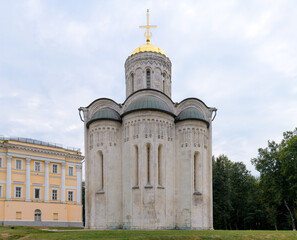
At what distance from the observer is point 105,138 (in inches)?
1105

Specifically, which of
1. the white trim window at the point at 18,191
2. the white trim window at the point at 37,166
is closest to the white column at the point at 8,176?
the white trim window at the point at 18,191

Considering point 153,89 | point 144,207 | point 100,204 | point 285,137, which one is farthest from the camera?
point 285,137

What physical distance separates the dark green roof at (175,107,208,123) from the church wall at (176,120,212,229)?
349 millimetres

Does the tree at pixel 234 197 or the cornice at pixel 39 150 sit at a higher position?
the cornice at pixel 39 150

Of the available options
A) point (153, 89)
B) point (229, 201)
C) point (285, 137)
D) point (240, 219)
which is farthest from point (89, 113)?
point (240, 219)

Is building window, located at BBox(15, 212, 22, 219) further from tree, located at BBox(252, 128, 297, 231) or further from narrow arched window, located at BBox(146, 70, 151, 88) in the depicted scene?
tree, located at BBox(252, 128, 297, 231)

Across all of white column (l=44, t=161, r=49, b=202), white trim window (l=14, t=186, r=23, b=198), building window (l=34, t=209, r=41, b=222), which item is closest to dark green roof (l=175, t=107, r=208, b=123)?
white column (l=44, t=161, r=49, b=202)

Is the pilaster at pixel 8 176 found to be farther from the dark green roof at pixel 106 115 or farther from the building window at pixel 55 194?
the dark green roof at pixel 106 115

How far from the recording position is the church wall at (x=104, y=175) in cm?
2695

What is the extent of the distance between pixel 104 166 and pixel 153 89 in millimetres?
7508

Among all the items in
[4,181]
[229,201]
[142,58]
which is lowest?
[229,201]

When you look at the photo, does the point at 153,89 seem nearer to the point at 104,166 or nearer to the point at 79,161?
the point at 104,166

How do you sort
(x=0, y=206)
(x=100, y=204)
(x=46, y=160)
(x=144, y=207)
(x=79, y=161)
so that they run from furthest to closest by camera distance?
(x=79, y=161)
(x=46, y=160)
(x=0, y=206)
(x=100, y=204)
(x=144, y=207)

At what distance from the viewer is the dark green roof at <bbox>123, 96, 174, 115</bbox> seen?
2703 cm
